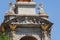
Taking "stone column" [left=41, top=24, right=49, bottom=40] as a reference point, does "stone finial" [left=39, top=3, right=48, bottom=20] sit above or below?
above

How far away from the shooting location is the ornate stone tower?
301ft

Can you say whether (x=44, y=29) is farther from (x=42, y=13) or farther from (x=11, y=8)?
(x=11, y=8)

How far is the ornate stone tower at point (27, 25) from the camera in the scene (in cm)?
9188

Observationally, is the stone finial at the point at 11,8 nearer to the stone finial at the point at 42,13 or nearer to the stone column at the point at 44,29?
the stone finial at the point at 42,13

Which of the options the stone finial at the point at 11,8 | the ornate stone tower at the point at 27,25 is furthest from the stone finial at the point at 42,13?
the stone finial at the point at 11,8

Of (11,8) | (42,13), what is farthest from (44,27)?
(11,8)

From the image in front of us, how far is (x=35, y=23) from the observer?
302 ft

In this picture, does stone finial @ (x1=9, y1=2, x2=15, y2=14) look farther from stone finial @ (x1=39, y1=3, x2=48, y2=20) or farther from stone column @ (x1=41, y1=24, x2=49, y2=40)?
stone column @ (x1=41, y1=24, x2=49, y2=40)

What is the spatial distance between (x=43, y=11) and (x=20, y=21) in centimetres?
341

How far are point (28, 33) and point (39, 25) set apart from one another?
169 cm

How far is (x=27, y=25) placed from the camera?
92.2 m

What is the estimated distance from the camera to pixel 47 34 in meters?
92.8

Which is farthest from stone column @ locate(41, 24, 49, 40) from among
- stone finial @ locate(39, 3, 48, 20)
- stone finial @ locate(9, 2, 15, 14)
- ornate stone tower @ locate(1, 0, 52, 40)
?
stone finial @ locate(9, 2, 15, 14)

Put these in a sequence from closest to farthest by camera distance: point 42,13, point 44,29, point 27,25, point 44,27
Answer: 1. point 27,25
2. point 44,27
3. point 44,29
4. point 42,13
